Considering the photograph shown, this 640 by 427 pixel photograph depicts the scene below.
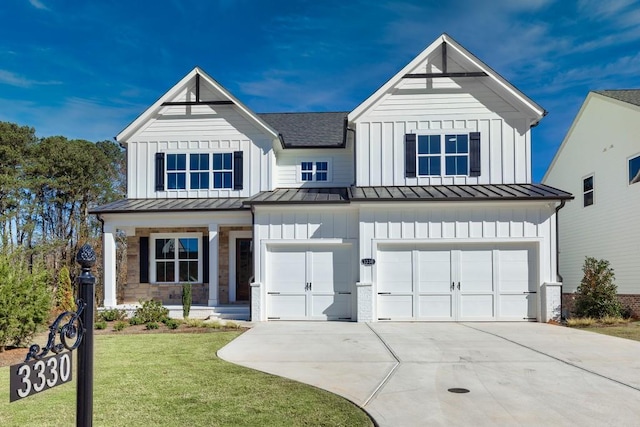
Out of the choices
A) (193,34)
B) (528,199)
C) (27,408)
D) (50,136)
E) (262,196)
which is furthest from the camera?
(50,136)

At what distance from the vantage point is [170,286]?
59.4 feet

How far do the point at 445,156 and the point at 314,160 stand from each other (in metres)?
5.09

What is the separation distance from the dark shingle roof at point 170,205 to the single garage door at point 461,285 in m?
A: 5.67

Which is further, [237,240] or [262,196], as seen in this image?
[237,240]

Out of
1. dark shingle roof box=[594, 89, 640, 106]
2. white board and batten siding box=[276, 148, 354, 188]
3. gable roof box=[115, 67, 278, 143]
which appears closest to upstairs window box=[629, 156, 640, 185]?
dark shingle roof box=[594, 89, 640, 106]

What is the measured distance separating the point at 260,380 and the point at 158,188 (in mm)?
12658

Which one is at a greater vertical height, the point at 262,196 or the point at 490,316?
the point at 262,196

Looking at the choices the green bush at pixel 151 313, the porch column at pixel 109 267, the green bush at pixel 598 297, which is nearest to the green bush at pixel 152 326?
the green bush at pixel 151 313

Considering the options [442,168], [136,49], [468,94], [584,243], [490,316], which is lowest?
[490,316]

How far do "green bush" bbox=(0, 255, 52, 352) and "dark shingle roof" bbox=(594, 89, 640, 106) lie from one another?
1924cm

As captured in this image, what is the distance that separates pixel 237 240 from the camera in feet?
59.7

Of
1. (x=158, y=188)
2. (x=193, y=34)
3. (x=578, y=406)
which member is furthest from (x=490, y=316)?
(x=193, y=34)

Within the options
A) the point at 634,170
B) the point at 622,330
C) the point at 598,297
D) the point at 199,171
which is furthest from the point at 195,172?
the point at 634,170

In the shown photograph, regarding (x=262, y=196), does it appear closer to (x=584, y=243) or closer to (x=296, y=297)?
(x=296, y=297)
